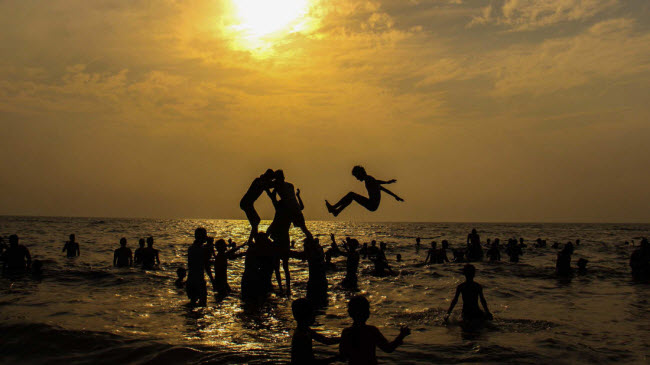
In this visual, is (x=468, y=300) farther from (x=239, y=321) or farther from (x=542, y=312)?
(x=239, y=321)

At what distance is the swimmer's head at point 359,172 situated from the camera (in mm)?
12328

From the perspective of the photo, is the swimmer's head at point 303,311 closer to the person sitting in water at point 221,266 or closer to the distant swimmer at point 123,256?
the person sitting in water at point 221,266

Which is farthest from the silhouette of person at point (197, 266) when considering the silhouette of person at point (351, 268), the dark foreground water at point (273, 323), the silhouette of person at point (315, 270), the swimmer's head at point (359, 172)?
the silhouette of person at point (351, 268)

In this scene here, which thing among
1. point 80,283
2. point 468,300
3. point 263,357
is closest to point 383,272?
point 468,300

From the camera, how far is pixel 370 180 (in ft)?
41.2

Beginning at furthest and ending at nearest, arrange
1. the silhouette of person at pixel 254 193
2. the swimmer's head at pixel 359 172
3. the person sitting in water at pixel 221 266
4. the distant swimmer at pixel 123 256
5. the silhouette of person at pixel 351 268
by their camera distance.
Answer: the distant swimmer at pixel 123 256
the silhouette of person at pixel 351 268
the person sitting in water at pixel 221 266
the silhouette of person at pixel 254 193
the swimmer's head at pixel 359 172

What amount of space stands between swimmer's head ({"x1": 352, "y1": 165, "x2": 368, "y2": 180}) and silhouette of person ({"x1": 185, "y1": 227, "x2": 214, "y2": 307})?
3.90 metres

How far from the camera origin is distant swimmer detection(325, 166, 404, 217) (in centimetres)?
1246

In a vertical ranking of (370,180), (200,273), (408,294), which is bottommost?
(408,294)

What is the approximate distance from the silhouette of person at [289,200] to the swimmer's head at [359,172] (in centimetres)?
227

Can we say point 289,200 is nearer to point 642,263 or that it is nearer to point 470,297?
point 470,297

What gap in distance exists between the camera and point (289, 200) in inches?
546

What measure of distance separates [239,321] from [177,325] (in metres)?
1.48

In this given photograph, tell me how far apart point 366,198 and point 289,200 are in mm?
2343
